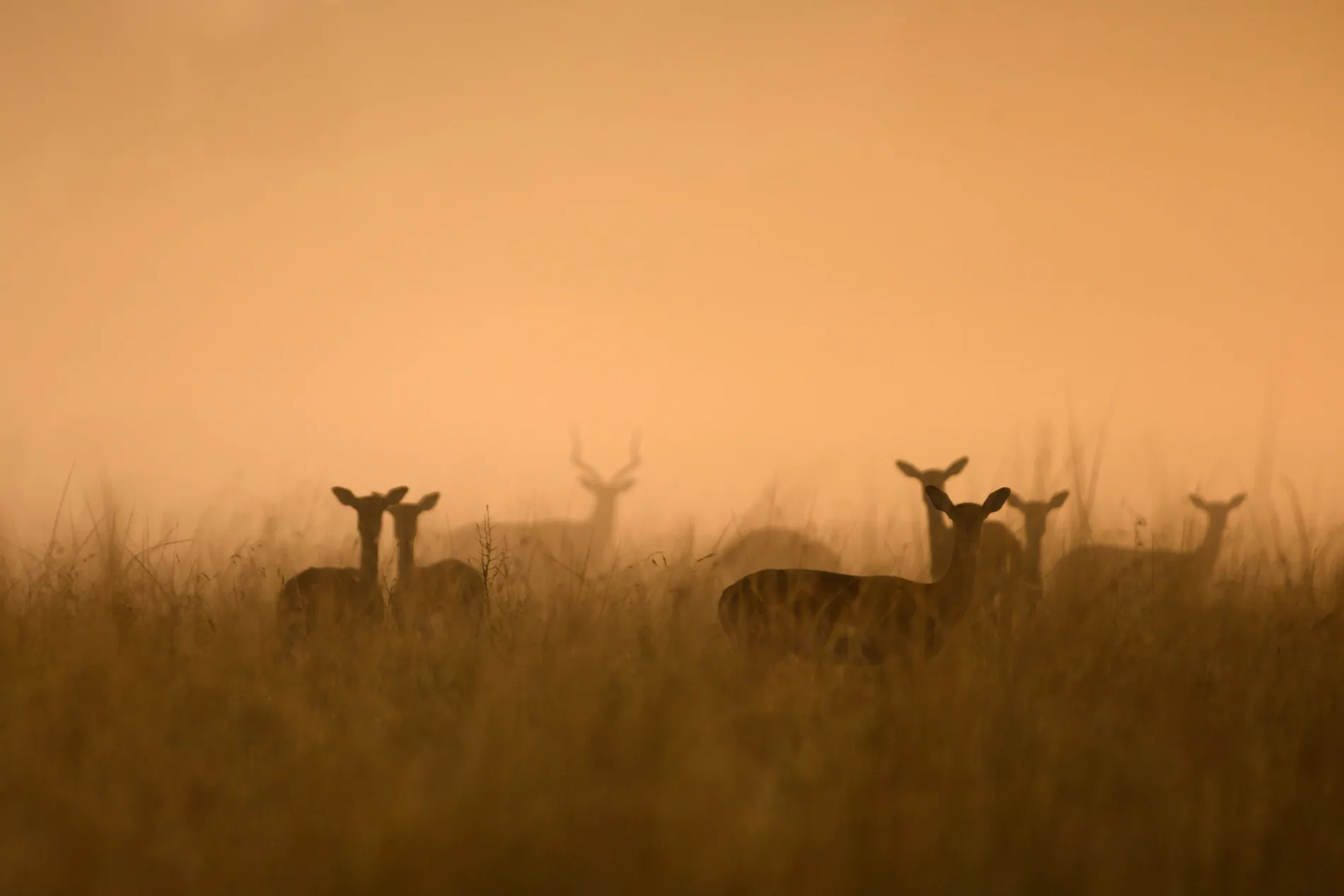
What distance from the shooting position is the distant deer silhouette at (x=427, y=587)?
16.2 feet

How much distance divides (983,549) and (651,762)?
479 cm

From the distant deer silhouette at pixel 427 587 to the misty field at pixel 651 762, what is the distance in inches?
9.6

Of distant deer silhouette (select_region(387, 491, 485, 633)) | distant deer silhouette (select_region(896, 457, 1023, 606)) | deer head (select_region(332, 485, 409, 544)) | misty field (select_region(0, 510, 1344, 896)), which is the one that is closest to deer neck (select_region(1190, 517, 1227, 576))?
distant deer silhouette (select_region(896, 457, 1023, 606))

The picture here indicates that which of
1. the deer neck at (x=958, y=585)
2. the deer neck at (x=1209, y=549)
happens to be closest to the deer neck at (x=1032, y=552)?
the deer neck at (x=1209, y=549)

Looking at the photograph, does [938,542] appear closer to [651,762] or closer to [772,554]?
[772,554]

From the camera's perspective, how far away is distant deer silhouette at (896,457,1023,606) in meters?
5.91

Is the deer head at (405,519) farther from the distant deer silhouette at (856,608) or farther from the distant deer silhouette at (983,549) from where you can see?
the distant deer silhouette at (983,549)

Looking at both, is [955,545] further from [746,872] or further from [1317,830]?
[746,872]

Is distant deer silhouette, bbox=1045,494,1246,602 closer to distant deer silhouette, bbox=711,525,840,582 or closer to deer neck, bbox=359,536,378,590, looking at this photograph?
distant deer silhouette, bbox=711,525,840,582

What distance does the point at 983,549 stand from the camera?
7.38 meters

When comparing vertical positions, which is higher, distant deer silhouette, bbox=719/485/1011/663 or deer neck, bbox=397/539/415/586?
deer neck, bbox=397/539/415/586

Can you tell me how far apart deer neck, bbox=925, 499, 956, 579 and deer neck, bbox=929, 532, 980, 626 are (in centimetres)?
211

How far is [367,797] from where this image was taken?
2861 millimetres

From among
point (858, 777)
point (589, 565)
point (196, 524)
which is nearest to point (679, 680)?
point (858, 777)
